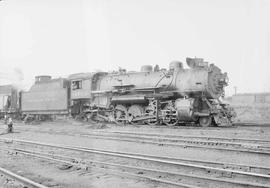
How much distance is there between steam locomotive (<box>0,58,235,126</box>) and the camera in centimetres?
1544

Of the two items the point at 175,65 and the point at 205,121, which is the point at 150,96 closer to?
the point at 175,65

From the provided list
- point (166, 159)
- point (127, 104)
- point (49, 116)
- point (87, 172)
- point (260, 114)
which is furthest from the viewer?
point (260, 114)

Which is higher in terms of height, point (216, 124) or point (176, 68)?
point (176, 68)

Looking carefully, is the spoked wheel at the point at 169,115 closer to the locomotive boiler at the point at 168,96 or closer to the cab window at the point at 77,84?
the locomotive boiler at the point at 168,96

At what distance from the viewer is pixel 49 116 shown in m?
24.4

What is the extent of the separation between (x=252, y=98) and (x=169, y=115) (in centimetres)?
2728

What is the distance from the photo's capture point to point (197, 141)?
10.1 meters

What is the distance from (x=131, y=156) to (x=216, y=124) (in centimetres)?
876

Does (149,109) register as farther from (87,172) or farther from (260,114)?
(260,114)

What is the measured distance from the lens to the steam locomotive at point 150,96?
50.6 feet

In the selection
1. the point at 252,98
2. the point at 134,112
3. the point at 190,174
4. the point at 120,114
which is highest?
the point at 252,98

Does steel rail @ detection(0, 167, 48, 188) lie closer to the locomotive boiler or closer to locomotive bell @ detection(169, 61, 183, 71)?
the locomotive boiler

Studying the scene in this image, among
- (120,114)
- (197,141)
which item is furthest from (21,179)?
(120,114)

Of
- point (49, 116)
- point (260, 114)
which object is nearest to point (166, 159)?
point (49, 116)
